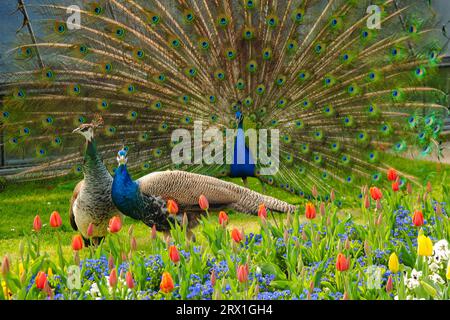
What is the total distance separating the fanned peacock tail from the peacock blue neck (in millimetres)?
1589

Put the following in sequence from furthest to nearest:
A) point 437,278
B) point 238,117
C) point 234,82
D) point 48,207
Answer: point 48,207 → point 234,82 → point 238,117 → point 437,278

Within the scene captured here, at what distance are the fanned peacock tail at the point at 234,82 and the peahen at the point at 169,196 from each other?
1306 millimetres

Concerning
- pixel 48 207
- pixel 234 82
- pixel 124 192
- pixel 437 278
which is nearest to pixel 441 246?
pixel 437 278

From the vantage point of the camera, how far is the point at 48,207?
665 centimetres

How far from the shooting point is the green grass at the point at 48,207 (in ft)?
17.5

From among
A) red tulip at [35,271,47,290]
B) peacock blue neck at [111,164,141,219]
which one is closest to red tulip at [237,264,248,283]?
red tulip at [35,271,47,290]

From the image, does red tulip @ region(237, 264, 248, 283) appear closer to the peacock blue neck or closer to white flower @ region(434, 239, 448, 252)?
white flower @ region(434, 239, 448, 252)

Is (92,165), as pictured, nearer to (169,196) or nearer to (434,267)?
(169,196)

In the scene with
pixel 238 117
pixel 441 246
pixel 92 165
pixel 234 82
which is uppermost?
pixel 234 82

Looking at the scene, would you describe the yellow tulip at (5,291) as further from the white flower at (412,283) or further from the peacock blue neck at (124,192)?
the white flower at (412,283)

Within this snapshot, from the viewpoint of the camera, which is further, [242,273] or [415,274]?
[415,274]

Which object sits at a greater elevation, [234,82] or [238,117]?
[234,82]

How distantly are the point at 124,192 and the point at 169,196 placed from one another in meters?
0.29

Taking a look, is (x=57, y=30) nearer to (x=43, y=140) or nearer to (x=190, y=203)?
(x=43, y=140)
